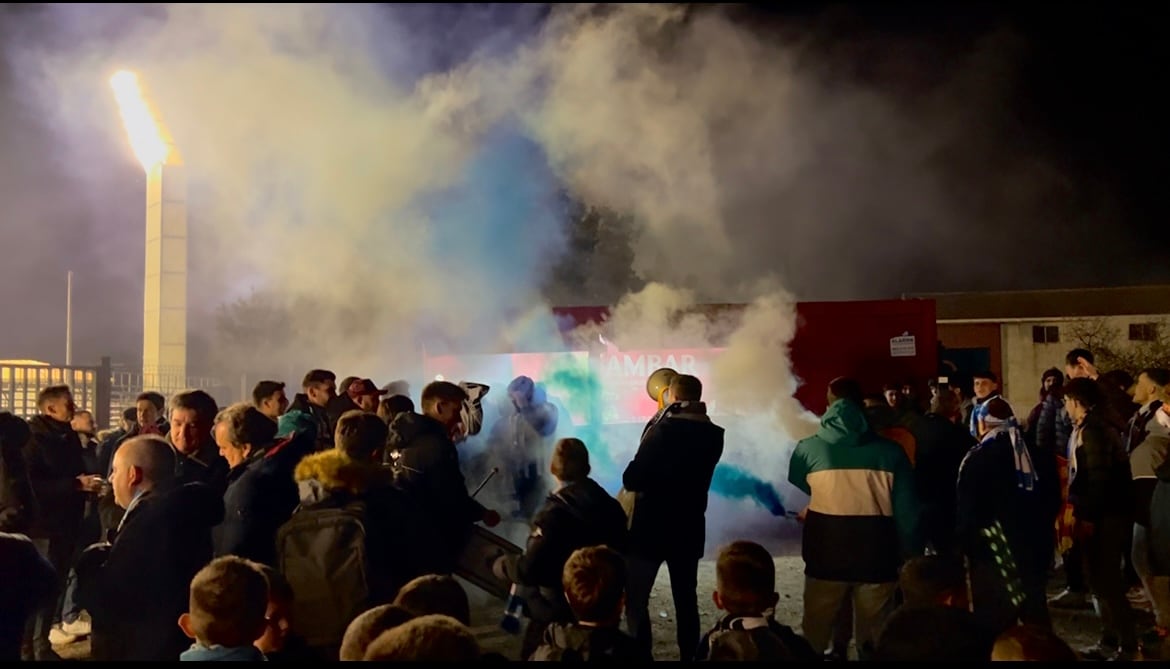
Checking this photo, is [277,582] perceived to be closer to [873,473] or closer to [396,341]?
[873,473]

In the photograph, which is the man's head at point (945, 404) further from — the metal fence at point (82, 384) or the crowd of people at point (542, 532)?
the metal fence at point (82, 384)

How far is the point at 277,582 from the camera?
111 inches

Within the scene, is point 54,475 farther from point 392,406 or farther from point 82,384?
point 82,384

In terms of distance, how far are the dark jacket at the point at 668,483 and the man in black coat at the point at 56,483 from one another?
3337 mm

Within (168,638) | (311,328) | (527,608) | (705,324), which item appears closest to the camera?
(168,638)

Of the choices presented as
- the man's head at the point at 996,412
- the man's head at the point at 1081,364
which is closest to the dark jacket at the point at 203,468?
the man's head at the point at 996,412

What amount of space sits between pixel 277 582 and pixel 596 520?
149 cm

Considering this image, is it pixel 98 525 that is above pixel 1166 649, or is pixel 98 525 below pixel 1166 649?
above

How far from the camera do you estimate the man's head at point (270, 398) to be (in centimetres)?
564

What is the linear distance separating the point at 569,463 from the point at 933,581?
1.53 metres

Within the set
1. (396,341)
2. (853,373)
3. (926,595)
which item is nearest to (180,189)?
(396,341)

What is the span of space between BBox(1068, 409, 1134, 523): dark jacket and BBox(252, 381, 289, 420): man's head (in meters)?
4.80

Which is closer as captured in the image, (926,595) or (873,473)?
(926,595)

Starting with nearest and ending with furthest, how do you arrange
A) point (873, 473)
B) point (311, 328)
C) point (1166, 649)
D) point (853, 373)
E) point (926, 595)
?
point (926, 595) < point (873, 473) < point (1166, 649) < point (853, 373) < point (311, 328)
